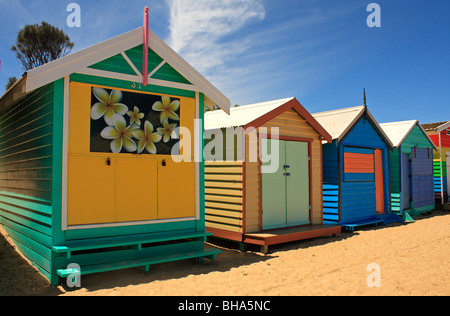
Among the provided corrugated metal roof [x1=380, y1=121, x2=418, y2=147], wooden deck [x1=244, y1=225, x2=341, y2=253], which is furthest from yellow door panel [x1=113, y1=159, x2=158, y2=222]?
corrugated metal roof [x1=380, y1=121, x2=418, y2=147]

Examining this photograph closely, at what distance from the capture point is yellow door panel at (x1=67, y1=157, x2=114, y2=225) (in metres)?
5.33

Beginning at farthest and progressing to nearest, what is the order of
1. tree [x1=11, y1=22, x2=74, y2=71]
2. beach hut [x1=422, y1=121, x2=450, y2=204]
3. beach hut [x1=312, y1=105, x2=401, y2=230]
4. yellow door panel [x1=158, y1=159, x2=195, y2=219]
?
tree [x1=11, y1=22, x2=74, y2=71] < beach hut [x1=422, y1=121, x2=450, y2=204] < beach hut [x1=312, y1=105, x2=401, y2=230] < yellow door panel [x1=158, y1=159, x2=195, y2=219]

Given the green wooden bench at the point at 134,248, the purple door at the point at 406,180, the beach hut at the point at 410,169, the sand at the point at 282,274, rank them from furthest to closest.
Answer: the purple door at the point at 406,180, the beach hut at the point at 410,169, the green wooden bench at the point at 134,248, the sand at the point at 282,274

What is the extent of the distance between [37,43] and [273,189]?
25.4 m

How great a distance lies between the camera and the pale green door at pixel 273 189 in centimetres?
796

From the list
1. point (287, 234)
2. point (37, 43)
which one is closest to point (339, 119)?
point (287, 234)

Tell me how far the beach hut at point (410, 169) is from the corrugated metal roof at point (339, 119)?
259 cm

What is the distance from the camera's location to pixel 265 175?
7.98 meters

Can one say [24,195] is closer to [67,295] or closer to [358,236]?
[67,295]

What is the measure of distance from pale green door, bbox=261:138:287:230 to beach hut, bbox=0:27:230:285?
166 cm

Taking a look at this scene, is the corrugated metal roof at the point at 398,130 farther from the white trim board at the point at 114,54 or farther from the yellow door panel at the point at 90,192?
the yellow door panel at the point at 90,192

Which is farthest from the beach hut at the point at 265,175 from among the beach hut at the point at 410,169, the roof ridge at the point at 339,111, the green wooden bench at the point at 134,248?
the beach hut at the point at 410,169

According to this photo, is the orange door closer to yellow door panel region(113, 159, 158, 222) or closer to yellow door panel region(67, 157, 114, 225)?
yellow door panel region(113, 159, 158, 222)

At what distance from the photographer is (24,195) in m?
6.50
